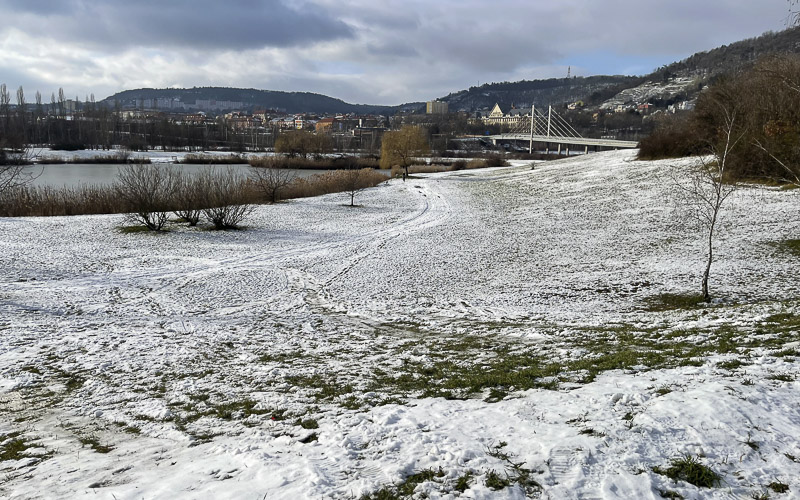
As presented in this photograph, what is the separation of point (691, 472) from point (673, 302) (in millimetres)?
8400

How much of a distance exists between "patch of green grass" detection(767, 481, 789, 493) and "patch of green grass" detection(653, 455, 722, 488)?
326 millimetres

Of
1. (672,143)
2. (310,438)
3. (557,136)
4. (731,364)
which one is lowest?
(310,438)

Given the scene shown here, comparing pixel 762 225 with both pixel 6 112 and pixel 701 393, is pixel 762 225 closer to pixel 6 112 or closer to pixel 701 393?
pixel 701 393

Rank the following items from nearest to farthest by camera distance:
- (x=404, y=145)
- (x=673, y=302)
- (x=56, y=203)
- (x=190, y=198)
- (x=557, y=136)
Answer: (x=673, y=302) → (x=190, y=198) → (x=56, y=203) → (x=404, y=145) → (x=557, y=136)

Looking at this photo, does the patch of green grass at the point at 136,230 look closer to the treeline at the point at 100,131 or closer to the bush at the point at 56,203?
the bush at the point at 56,203

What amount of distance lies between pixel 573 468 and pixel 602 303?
336 inches

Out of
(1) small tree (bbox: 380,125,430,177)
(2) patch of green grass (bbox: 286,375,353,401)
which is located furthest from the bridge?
(2) patch of green grass (bbox: 286,375,353,401)

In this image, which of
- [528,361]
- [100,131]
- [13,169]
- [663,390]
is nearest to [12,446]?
[528,361]

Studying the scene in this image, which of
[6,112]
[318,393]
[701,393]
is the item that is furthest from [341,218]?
[6,112]

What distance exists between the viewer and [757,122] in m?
26.2

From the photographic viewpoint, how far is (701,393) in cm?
501

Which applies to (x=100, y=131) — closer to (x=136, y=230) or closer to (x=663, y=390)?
(x=136, y=230)

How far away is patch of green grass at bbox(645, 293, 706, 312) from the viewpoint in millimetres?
10711

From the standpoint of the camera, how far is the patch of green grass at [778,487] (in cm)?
356
